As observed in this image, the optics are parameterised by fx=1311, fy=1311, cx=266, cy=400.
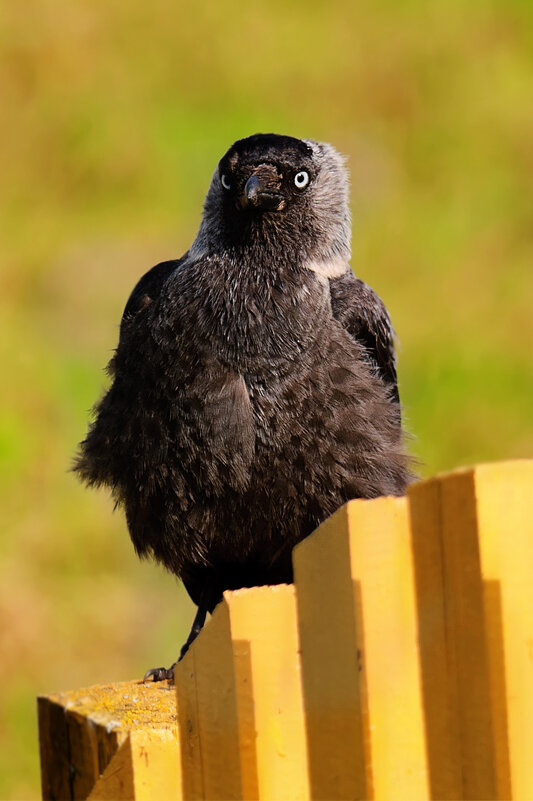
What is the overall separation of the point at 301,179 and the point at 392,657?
324cm

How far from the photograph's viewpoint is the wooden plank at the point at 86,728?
93.5 inches

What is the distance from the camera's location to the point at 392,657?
1.90 m

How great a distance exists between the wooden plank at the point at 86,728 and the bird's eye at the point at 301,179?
2.57 metres

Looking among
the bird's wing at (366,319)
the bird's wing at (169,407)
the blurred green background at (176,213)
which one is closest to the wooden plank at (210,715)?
the bird's wing at (169,407)

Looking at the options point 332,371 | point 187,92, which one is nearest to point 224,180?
point 332,371

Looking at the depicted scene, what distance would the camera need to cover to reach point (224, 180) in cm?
485

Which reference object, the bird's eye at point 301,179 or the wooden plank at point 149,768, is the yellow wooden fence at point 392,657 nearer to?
the wooden plank at point 149,768

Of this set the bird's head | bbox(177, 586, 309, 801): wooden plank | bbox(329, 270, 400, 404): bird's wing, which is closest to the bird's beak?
the bird's head

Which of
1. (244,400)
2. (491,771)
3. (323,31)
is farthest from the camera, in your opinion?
(323,31)

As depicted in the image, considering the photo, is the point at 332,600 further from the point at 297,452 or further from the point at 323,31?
the point at 323,31

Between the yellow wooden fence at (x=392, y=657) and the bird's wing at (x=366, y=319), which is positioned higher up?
the bird's wing at (x=366, y=319)

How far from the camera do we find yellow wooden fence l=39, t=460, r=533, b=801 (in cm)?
183

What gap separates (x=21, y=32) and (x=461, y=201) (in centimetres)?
402

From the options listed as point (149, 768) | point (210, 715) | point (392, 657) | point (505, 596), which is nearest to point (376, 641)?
point (392, 657)
